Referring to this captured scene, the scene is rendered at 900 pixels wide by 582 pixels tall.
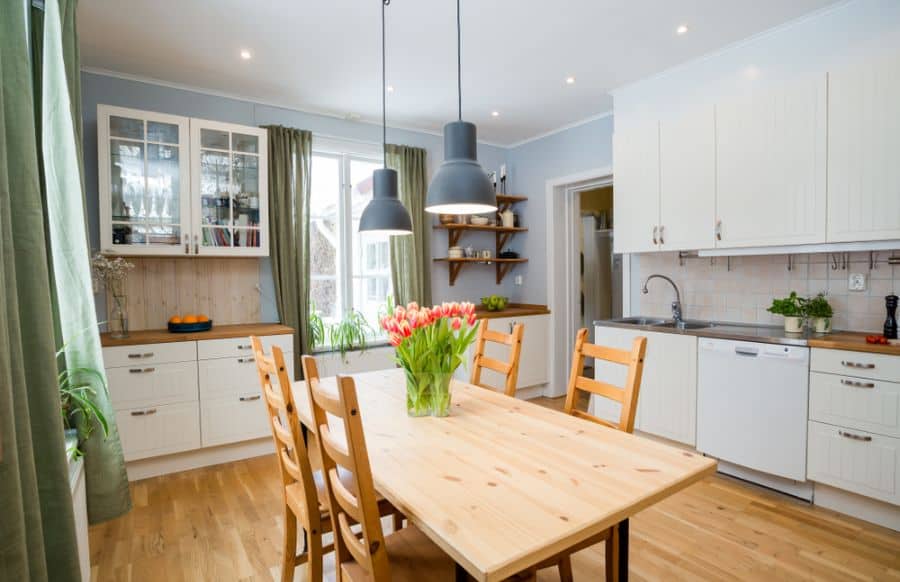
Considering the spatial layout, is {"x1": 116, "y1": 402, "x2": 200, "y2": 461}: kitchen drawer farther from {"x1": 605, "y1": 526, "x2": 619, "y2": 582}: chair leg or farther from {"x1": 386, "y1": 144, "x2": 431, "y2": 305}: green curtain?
{"x1": 605, "y1": 526, "x2": 619, "y2": 582}: chair leg

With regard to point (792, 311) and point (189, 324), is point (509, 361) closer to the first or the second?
point (792, 311)

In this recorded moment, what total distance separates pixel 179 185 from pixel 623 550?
341 centimetres

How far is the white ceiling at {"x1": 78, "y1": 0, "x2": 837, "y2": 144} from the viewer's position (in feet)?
8.45

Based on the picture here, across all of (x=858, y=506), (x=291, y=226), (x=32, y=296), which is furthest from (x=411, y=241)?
(x=858, y=506)

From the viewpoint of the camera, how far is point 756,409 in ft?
9.04

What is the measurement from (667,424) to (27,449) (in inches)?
130

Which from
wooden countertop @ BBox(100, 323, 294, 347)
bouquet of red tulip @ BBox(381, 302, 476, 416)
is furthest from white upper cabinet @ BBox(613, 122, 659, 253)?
wooden countertop @ BBox(100, 323, 294, 347)

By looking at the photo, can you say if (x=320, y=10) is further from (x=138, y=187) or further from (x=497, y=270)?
(x=497, y=270)

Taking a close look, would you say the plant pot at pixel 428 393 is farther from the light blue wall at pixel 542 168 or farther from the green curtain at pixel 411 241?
the light blue wall at pixel 542 168

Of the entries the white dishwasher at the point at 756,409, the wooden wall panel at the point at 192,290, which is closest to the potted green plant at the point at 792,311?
the white dishwasher at the point at 756,409

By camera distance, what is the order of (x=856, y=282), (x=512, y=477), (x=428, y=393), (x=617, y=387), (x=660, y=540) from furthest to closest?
(x=856, y=282), (x=660, y=540), (x=617, y=387), (x=428, y=393), (x=512, y=477)

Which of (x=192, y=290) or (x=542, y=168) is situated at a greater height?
(x=542, y=168)

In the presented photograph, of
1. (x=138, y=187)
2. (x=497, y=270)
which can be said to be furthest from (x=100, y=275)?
(x=497, y=270)

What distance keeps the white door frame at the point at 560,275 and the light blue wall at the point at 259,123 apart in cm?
72
